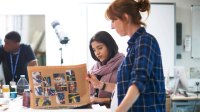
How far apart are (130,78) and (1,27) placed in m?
3.63

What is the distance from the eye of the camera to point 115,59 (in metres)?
2.53

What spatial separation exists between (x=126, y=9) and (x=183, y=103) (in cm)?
320

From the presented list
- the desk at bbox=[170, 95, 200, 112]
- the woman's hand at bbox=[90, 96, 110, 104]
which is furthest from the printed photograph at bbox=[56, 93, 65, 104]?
the desk at bbox=[170, 95, 200, 112]

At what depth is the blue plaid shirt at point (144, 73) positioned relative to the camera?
1405 mm

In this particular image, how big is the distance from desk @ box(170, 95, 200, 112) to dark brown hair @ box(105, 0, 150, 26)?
3.00 meters

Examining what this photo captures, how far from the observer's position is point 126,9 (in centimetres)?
148

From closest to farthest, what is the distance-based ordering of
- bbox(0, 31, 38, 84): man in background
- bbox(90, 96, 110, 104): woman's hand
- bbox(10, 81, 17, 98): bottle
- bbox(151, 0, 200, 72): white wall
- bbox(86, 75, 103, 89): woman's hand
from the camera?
1. bbox(86, 75, 103, 89): woman's hand
2. bbox(90, 96, 110, 104): woman's hand
3. bbox(10, 81, 17, 98): bottle
4. bbox(0, 31, 38, 84): man in background
5. bbox(151, 0, 200, 72): white wall

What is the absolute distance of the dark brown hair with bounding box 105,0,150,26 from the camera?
1.48 m

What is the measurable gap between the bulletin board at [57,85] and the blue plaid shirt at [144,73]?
1.63 feet

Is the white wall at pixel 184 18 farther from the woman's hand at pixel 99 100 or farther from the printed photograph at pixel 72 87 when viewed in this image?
the printed photograph at pixel 72 87

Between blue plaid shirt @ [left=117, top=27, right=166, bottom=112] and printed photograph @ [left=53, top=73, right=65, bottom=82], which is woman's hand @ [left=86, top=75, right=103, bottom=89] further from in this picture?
blue plaid shirt @ [left=117, top=27, right=166, bottom=112]

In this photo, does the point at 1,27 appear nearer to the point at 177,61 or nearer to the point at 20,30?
the point at 20,30

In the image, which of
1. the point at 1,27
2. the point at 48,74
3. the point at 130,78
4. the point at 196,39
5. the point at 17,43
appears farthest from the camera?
the point at 196,39

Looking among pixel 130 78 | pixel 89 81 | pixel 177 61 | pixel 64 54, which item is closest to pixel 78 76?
pixel 89 81
